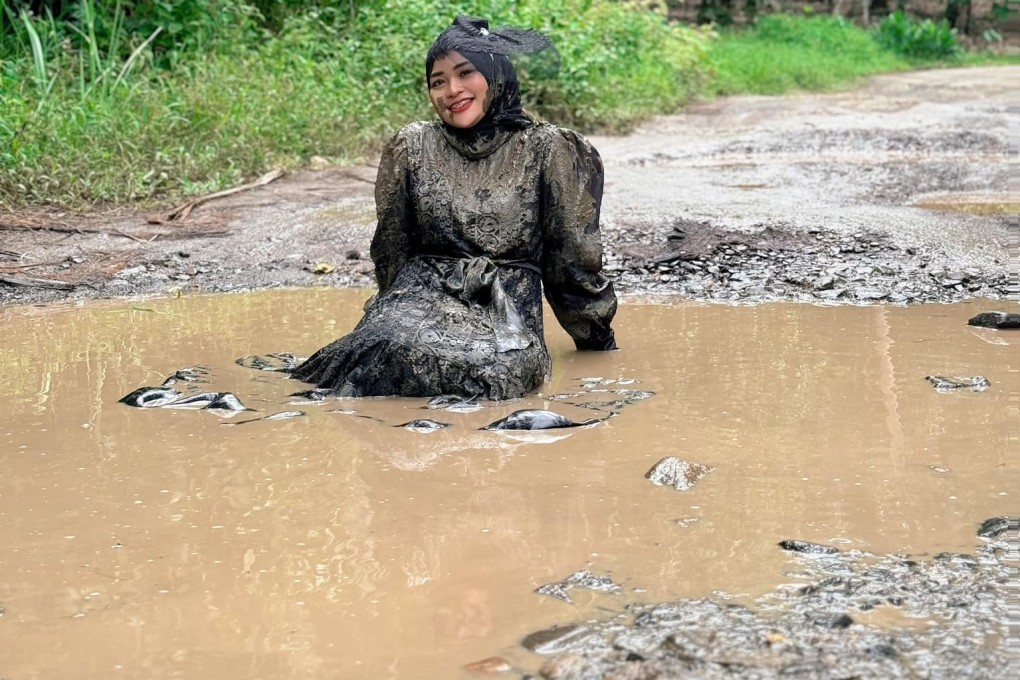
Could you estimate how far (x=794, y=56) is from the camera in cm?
1722

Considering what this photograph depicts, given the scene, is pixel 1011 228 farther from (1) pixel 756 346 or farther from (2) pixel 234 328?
(2) pixel 234 328

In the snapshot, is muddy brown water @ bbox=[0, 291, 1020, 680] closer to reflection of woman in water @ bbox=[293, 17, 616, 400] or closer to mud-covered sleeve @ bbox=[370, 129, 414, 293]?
reflection of woman in water @ bbox=[293, 17, 616, 400]

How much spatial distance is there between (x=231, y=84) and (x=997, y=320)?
550 centimetres

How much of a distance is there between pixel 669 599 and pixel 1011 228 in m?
4.35

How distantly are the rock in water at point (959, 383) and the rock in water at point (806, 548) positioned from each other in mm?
1441

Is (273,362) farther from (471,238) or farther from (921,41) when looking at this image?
(921,41)

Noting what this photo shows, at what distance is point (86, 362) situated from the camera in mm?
4277

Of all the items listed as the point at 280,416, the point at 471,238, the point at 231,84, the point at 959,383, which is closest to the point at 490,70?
the point at 471,238

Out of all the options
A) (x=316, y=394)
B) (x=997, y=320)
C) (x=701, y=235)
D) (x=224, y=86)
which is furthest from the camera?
(x=224, y=86)

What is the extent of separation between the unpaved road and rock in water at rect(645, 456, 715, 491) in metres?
2.25

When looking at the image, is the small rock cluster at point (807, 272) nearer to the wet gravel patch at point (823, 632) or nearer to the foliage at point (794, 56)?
the wet gravel patch at point (823, 632)

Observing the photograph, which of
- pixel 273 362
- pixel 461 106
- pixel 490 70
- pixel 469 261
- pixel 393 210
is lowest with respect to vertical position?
pixel 273 362

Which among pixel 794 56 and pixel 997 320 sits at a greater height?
pixel 794 56

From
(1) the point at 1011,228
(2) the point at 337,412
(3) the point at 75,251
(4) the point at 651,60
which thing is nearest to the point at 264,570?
(2) the point at 337,412
